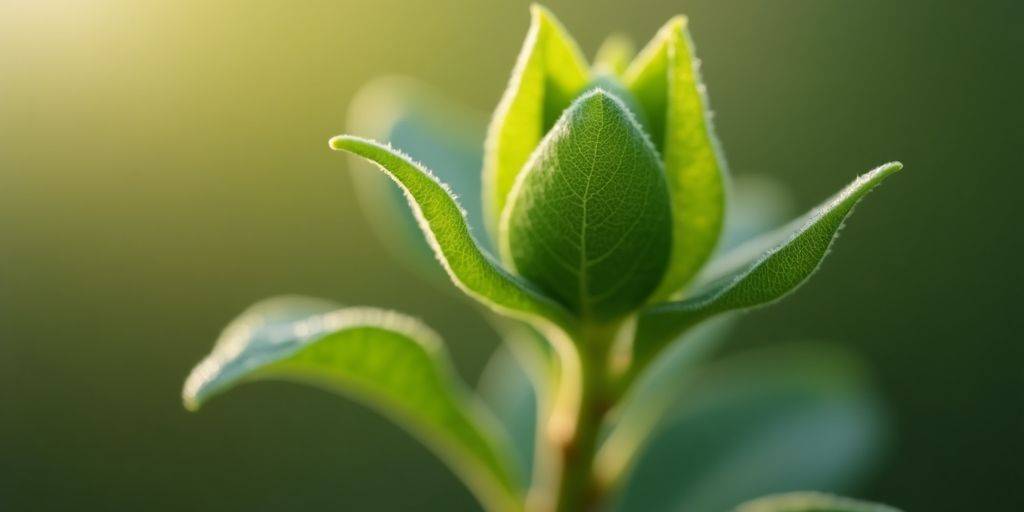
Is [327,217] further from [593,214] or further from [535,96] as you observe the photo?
[593,214]

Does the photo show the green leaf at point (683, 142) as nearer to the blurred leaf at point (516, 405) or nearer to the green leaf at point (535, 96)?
the green leaf at point (535, 96)

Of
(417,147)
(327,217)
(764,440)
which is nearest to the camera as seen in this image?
(417,147)

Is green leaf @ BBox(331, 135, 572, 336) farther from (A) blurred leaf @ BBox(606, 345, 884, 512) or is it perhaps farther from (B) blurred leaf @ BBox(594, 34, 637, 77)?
(A) blurred leaf @ BBox(606, 345, 884, 512)

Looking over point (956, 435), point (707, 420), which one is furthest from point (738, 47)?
point (707, 420)

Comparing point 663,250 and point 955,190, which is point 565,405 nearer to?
point 663,250

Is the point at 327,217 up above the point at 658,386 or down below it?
above

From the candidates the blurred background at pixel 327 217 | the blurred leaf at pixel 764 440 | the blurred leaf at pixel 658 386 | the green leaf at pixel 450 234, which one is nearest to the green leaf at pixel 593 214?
the green leaf at pixel 450 234

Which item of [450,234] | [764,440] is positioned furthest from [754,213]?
[450,234]
